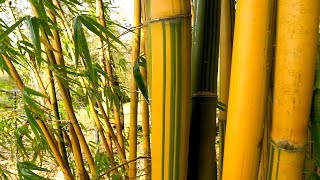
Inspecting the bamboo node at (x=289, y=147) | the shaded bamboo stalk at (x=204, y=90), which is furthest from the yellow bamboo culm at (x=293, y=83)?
the shaded bamboo stalk at (x=204, y=90)

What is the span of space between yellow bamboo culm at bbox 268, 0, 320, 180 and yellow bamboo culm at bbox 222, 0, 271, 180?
0.7 inches

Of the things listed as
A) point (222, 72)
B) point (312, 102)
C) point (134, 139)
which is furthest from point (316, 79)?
point (134, 139)

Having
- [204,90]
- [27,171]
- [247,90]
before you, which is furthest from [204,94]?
[27,171]

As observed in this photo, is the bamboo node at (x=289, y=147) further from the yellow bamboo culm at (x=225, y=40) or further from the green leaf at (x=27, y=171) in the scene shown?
the green leaf at (x=27, y=171)

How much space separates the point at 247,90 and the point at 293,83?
49mm

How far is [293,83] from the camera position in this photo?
36cm

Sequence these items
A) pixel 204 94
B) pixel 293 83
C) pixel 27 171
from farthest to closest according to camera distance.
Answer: pixel 27 171 → pixel 204 94 → pixel 293 83

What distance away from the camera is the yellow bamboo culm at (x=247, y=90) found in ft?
1.20

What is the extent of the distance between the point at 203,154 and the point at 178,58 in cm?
16

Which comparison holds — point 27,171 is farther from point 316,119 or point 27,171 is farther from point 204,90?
point 316,119

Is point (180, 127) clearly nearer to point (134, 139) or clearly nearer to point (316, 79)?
point (316, 79)

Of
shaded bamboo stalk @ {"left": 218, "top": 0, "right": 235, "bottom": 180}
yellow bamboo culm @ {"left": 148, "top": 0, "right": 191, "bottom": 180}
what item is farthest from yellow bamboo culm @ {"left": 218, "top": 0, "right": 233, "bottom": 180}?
yellow bamboo culm @ {"left": 148, "top": 0, "right": 191, "bottom": 180}

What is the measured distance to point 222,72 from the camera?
20.8 inches

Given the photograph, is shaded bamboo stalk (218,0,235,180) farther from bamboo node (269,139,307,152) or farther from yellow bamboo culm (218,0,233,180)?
bamboo node (269,139,307,152)
